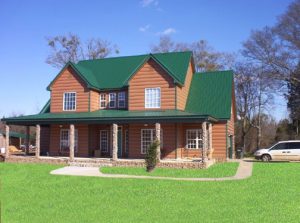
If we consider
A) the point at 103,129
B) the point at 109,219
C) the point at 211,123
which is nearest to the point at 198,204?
the point at 109,219

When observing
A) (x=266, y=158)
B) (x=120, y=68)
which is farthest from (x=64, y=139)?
(x=266, y=158)

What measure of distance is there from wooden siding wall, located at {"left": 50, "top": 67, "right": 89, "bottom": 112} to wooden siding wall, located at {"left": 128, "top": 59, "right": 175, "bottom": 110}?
432 cm

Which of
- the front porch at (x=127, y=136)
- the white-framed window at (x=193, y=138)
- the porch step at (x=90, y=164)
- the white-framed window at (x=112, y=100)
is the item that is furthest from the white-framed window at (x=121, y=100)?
the porch step at (x=90, y=164)

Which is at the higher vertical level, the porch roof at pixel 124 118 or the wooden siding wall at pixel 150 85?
the wooden siding wall at pixel 150 85

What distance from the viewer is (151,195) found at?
15648 mm

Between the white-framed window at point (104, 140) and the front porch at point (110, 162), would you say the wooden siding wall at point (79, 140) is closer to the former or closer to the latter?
the white-framed window at point (104, 140)

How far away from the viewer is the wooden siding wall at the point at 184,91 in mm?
29281

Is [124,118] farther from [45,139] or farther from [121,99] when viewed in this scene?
[45,139]

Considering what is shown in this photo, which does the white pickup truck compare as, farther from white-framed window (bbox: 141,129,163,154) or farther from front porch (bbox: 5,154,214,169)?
white-framed window (bbox: 141,129,163,154)

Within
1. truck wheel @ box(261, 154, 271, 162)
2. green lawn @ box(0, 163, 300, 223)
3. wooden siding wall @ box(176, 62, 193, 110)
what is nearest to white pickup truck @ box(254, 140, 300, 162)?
truck wheel @ box(261, 154, 271, 162)

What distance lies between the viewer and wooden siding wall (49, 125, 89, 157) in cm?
3103

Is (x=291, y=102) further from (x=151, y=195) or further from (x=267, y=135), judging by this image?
(x=151, y=195)

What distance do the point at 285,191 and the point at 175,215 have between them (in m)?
6.15

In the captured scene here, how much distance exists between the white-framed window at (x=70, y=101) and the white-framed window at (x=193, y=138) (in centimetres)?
1020
